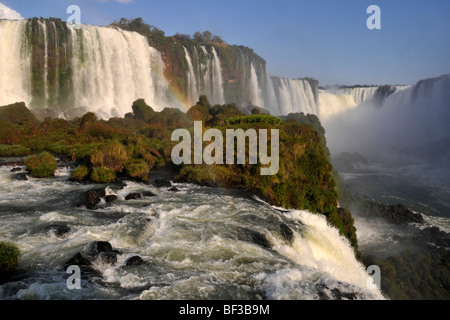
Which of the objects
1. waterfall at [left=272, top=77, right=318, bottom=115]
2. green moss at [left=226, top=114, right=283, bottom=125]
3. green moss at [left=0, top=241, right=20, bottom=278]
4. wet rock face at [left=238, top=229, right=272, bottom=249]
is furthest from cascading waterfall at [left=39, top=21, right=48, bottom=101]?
waterfall at [left=272, top=77, right=318, bottom=115]

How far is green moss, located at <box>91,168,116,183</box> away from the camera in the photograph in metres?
17.7

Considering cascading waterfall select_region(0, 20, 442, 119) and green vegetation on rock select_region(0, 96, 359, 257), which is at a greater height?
cascading waterfall select_region(0, 20, 442, 119)

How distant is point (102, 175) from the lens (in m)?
17.9

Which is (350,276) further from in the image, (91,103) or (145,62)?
(145,62)

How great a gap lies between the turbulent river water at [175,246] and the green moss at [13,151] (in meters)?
8.82

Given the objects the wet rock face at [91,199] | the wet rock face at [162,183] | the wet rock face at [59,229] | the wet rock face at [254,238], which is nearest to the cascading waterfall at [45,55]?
the wet rock face at [162,183]

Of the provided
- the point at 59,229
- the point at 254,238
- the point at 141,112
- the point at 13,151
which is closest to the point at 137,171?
the point at 59,229

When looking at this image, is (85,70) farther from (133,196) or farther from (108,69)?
(133,196)

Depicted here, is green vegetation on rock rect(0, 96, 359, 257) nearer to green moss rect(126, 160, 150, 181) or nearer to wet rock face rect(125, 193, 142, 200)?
green moss rect(126, 160, 150, 181)

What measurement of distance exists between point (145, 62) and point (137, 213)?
4133 cm

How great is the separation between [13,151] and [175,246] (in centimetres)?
2050

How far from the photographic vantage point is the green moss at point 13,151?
934 inches

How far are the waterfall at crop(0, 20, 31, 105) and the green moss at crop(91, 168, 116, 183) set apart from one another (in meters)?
27.6

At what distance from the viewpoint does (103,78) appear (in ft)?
142
